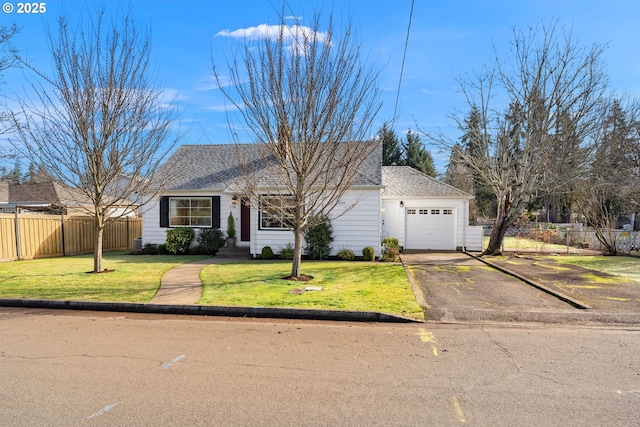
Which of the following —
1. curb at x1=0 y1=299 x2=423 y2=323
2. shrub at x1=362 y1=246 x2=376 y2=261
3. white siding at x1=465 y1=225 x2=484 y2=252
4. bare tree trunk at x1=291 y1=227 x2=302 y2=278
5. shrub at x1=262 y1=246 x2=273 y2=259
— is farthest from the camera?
white siding at x1=465 y1=225 x2=484 y2=252

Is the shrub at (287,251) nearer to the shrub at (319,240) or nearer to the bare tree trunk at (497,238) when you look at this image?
the shrub at (319,240)

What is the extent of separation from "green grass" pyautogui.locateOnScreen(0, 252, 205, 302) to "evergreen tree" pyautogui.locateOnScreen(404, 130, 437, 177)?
30854 millimetres

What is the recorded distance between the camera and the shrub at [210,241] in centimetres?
1719

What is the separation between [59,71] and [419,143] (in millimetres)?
35885

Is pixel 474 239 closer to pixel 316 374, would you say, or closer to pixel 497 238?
pixel 497 238

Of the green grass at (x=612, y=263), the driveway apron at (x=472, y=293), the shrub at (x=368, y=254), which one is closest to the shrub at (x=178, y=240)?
the shrub at (x=368, y=254)

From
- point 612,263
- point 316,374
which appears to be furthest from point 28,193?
point 612,263

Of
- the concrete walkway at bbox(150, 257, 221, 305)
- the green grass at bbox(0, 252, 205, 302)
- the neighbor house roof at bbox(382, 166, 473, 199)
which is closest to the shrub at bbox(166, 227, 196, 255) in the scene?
the green grass at bbox(0, 252, 205, 302)

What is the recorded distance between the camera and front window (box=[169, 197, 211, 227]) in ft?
59.0

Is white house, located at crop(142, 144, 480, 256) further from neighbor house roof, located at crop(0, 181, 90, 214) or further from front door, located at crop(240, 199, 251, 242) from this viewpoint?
neighbor house roof, located at crop(0, 181, 90, 214)

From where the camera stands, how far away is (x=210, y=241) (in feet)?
56.7

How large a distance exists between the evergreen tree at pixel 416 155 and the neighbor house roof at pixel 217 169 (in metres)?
24.6

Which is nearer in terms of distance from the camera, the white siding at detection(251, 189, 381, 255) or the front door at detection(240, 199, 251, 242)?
the white siding at detection(251, 189, 381, 255)

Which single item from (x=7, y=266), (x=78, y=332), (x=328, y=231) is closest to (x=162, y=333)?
(x=78, y=332)
